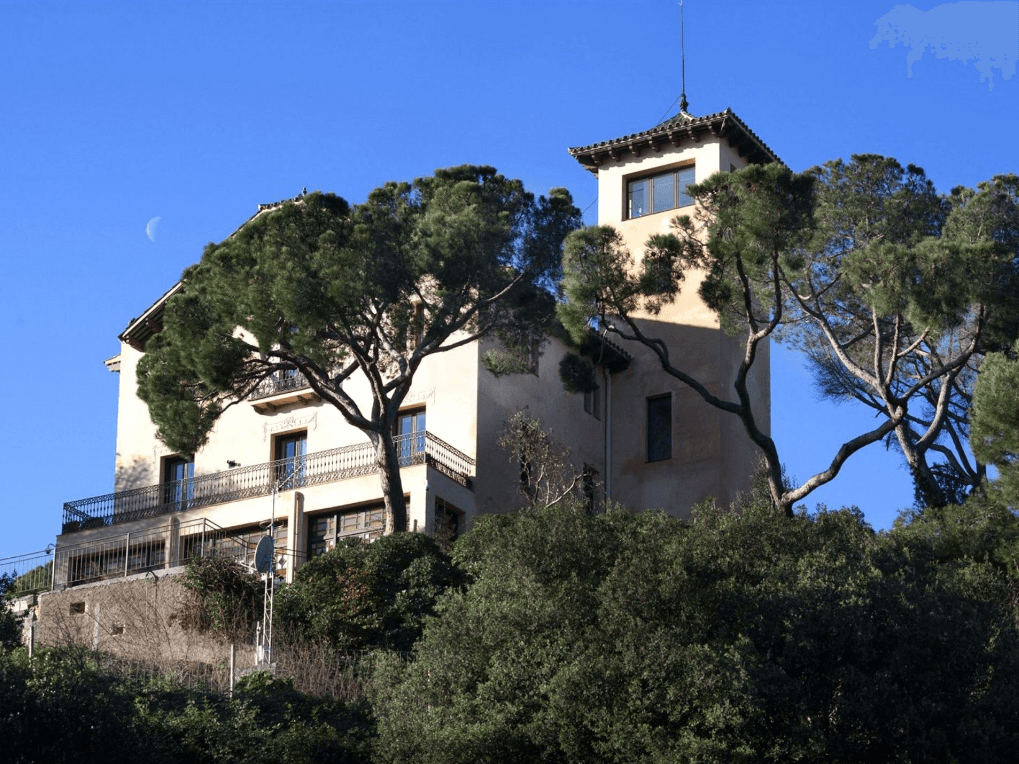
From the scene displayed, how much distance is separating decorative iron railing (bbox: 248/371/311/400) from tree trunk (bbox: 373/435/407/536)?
5144 mm

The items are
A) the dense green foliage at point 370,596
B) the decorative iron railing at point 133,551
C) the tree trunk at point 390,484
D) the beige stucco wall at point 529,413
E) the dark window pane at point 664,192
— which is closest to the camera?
the dense green foliage at point 370,596

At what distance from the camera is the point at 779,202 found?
28125mm

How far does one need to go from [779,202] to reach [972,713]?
1072 centimetres

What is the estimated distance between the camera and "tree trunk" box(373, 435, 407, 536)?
30859 mm

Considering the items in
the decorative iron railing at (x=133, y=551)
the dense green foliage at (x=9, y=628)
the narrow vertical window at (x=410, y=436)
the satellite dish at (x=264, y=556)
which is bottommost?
the dense green foliage at (x=9, y=628)

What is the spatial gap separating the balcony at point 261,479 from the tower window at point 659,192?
→ 375 inches

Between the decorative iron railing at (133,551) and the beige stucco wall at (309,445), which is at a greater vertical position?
the beige stucco wall at (309,445)

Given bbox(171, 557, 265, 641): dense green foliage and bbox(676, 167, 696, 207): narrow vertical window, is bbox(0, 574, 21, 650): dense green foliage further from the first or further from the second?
bbox(676, 167, 696, 207): narrow vertical window

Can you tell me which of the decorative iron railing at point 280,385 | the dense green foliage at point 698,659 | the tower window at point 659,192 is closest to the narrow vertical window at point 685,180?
the tower window at point 659,192

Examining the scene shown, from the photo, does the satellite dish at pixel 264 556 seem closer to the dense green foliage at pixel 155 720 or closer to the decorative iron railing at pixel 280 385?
the dense green foliage at pixel 155 720

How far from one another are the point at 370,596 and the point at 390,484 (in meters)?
3.28

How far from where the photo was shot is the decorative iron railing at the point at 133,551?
113 ft

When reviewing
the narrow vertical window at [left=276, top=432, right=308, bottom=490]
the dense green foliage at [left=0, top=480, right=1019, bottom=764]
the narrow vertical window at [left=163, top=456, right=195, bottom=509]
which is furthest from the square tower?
the dense green foliage at [left=0, top=480, right=1019, bottom=764]

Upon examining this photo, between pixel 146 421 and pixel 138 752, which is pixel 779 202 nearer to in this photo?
pixel 138 752
